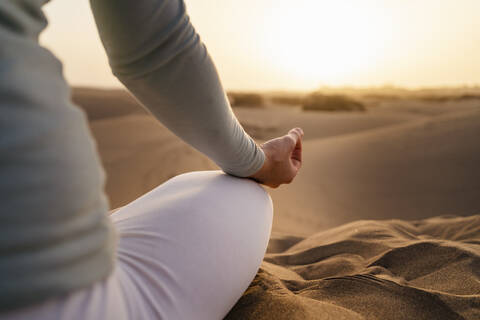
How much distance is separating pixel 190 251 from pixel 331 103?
12.0 m

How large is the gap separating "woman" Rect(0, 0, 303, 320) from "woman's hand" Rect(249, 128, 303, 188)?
25 millimetres

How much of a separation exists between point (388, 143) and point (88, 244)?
177 inches

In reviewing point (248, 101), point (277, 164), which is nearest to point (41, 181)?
point (277, 164)

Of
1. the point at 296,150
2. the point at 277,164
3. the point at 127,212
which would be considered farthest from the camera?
the point at 296,150

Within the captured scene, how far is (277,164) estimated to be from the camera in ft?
3.57

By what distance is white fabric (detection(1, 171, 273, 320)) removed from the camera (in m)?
0.46

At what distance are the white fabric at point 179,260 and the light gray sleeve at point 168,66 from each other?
6.4 inches

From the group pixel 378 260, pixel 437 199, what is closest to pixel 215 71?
pixel 378 260

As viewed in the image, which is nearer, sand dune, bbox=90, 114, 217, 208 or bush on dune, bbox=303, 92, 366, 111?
sand dune, bbox=90, 114, 217, 208

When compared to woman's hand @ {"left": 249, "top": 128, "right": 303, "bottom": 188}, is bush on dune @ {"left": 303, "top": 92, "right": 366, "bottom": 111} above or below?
below

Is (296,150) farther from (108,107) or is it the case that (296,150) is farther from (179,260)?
(108,107)

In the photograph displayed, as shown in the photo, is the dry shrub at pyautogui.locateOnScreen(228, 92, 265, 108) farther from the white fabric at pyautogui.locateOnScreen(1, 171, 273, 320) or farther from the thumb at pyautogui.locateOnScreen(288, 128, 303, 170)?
the white fabric at pyautogui.locateOnScreen(1, 171, 273, 320)

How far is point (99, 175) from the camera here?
422 mm

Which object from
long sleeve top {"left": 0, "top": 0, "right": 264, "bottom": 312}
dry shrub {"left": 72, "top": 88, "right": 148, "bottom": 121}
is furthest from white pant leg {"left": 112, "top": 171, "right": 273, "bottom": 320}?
dry shrub {"left": 72, "top": 88, "right": 148, "bottom": 121}
